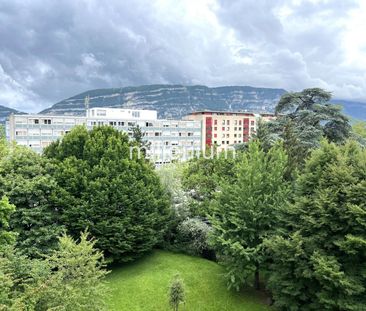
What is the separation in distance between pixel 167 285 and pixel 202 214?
6465 millimetres

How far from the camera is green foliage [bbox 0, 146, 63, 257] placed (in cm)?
1858

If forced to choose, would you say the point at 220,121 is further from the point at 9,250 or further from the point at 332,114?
the point at 9,250

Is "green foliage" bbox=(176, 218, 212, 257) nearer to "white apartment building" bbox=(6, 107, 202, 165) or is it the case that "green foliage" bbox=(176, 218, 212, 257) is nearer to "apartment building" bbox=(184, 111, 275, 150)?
"white apartment building" bbox=(6, 107, 202, 165)

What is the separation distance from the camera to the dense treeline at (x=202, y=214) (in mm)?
12680

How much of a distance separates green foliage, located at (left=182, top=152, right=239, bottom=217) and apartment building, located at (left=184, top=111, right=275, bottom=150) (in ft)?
200

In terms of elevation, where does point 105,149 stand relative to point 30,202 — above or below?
above

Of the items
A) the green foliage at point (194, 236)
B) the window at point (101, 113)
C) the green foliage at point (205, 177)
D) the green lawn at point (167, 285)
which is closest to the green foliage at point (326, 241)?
the green lawn at point (167, 285)

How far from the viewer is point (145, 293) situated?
1830 cm

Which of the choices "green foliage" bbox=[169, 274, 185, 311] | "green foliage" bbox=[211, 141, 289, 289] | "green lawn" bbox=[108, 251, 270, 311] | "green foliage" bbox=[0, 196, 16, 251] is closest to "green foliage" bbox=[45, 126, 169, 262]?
"green lawn" bbox=[108, 251, 270, 311]

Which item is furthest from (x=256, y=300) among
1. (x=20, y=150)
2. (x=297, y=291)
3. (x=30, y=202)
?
(x=20, y=150)

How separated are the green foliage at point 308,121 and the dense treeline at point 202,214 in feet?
0.30

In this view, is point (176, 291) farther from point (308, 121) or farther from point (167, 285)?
point (308, 121)

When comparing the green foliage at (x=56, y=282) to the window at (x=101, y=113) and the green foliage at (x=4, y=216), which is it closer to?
the green foliage at (x=4, y=216)

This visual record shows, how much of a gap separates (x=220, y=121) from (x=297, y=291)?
8182 centimetres
